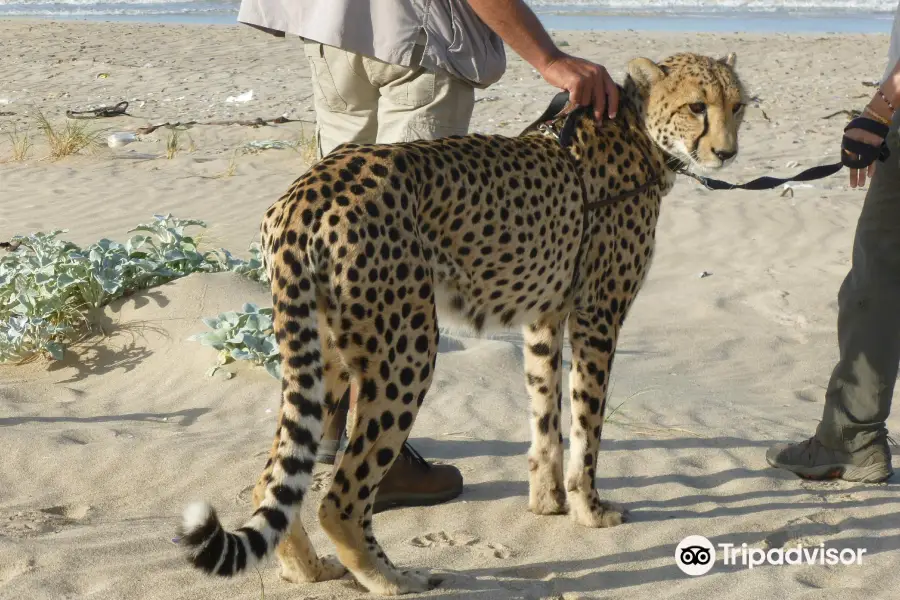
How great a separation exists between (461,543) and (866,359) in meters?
1.70

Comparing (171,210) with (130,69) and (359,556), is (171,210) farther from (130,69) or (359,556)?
(130,69)

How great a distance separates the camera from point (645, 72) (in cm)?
370

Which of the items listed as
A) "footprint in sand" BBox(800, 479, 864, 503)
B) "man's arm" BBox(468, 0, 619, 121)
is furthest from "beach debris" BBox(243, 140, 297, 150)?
"footprint in sand" BBox(800, 479, 864, 503)

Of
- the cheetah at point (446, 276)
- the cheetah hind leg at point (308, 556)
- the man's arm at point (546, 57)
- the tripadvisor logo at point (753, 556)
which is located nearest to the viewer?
the cheetah at point (446, 276)

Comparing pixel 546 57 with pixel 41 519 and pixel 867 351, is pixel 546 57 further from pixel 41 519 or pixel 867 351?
pixel 41 519

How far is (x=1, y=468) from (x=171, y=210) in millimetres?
4202

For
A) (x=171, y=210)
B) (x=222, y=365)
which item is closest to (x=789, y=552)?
(x=222, y=365)

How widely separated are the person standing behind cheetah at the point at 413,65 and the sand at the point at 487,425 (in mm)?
182

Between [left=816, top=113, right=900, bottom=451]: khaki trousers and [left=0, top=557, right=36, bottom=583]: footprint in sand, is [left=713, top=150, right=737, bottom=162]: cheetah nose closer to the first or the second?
[left=816, top=113, right=900, bottom=451]: khaki trousers

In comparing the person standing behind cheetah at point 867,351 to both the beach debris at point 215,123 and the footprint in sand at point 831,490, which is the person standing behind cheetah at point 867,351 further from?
the beach debris at point 215,123

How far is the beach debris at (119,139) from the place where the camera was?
1001 cm

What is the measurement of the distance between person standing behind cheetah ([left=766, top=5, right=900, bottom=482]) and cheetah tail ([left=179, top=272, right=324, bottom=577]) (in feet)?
6.94

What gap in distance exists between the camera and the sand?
3.21m

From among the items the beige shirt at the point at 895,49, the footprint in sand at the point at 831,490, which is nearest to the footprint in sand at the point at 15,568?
the footprint in sand at the point at 831,490
